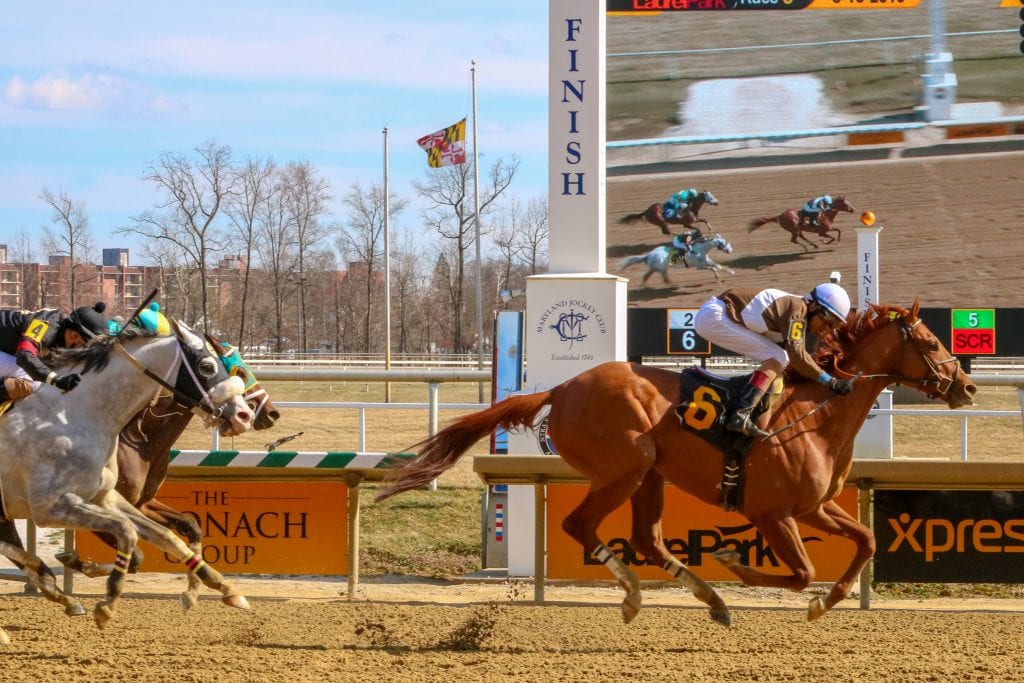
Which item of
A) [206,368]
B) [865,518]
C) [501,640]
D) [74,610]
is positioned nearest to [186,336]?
[206,368]

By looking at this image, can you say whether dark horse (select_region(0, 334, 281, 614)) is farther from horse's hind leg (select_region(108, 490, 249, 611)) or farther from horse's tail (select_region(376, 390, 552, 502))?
horse's tail (select_region(376, 390, 552, 502))

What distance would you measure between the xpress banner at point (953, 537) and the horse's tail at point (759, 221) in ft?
30.1

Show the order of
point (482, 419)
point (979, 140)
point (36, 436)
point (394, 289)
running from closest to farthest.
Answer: point (36, 436) < point (482, 419) < point (979, 140) < point (394, 289)

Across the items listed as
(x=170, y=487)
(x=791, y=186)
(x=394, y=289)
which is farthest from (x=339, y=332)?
(x=170, y=487)

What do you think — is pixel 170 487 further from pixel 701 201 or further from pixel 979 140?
pixel 979 140

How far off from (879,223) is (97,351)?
13.4m

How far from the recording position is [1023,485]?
737cm

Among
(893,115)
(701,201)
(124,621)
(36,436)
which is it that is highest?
(893,115)

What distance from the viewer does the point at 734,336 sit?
636cm

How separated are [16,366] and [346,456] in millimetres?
2167

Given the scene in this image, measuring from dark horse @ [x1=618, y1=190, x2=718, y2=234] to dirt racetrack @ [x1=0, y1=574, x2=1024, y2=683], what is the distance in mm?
8364

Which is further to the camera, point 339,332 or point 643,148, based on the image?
point 339,332

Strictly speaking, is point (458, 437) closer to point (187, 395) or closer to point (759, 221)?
point (187, 395)

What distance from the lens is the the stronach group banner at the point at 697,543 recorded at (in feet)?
25.7
